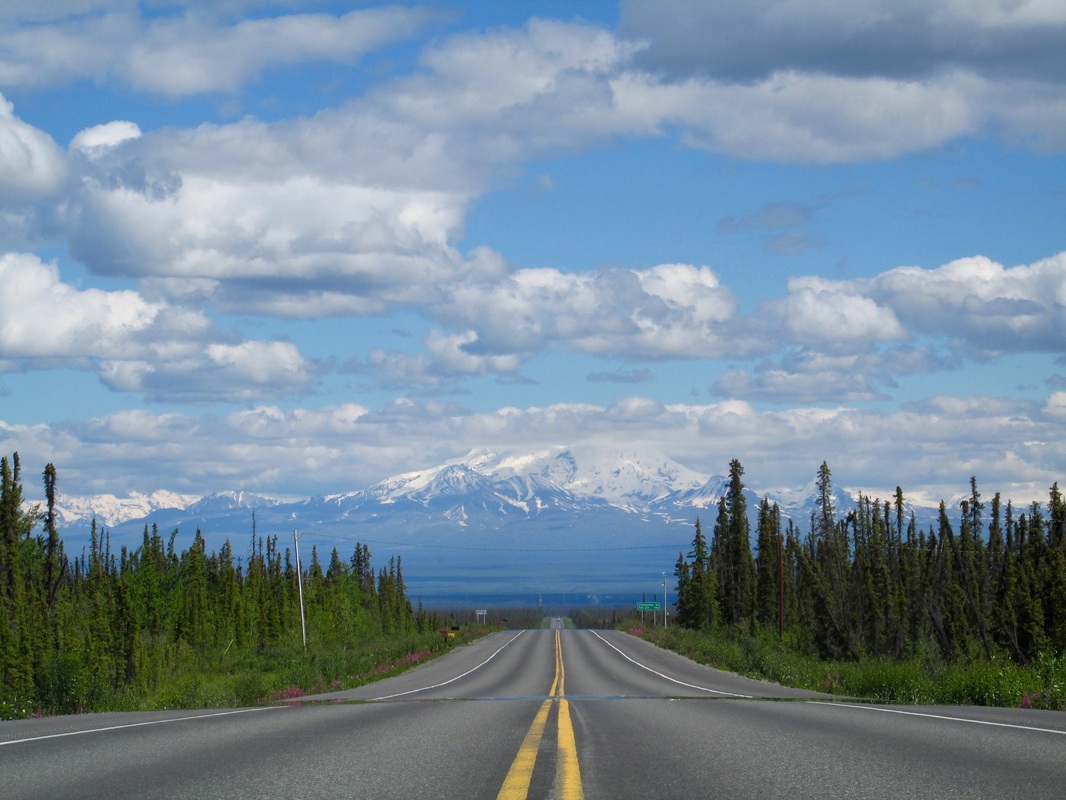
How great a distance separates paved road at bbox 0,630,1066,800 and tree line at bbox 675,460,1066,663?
1276 inches

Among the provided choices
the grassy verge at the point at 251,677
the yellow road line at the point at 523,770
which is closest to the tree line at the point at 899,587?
the grassy verge at the point at 251,677

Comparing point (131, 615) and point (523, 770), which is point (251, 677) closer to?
point (131, 615)

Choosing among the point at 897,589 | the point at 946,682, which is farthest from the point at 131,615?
the point at 897,589

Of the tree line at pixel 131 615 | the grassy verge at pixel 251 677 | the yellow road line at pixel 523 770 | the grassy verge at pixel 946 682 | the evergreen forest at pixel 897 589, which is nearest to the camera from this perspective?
the yellow road line at pixel 523 770

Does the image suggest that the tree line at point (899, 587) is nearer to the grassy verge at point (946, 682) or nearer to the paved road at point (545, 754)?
the grassy verge at point (946, 682)

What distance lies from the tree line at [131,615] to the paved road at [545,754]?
21.8 metres

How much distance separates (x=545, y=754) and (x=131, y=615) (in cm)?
4944

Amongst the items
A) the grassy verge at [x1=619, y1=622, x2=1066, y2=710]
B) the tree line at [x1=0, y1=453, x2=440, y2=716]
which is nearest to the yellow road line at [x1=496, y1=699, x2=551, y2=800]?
the grassy verge at [x1=619, y1=622, x2=1066, y2=710]

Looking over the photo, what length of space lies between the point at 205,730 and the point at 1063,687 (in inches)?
602

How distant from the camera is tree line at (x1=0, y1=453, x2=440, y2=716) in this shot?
48.4 m

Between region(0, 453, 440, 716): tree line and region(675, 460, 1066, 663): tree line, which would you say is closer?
region(0, 453, 440, 716): tree line

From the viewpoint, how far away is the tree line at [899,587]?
202 ft

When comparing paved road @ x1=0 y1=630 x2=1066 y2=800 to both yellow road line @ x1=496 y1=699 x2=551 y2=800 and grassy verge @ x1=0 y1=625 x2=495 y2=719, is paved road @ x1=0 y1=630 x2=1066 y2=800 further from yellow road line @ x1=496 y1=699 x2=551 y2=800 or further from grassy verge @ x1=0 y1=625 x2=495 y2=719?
grassy verge @ x1=0 y1=625 x2=495 y2=719

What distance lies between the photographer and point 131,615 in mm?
54656
